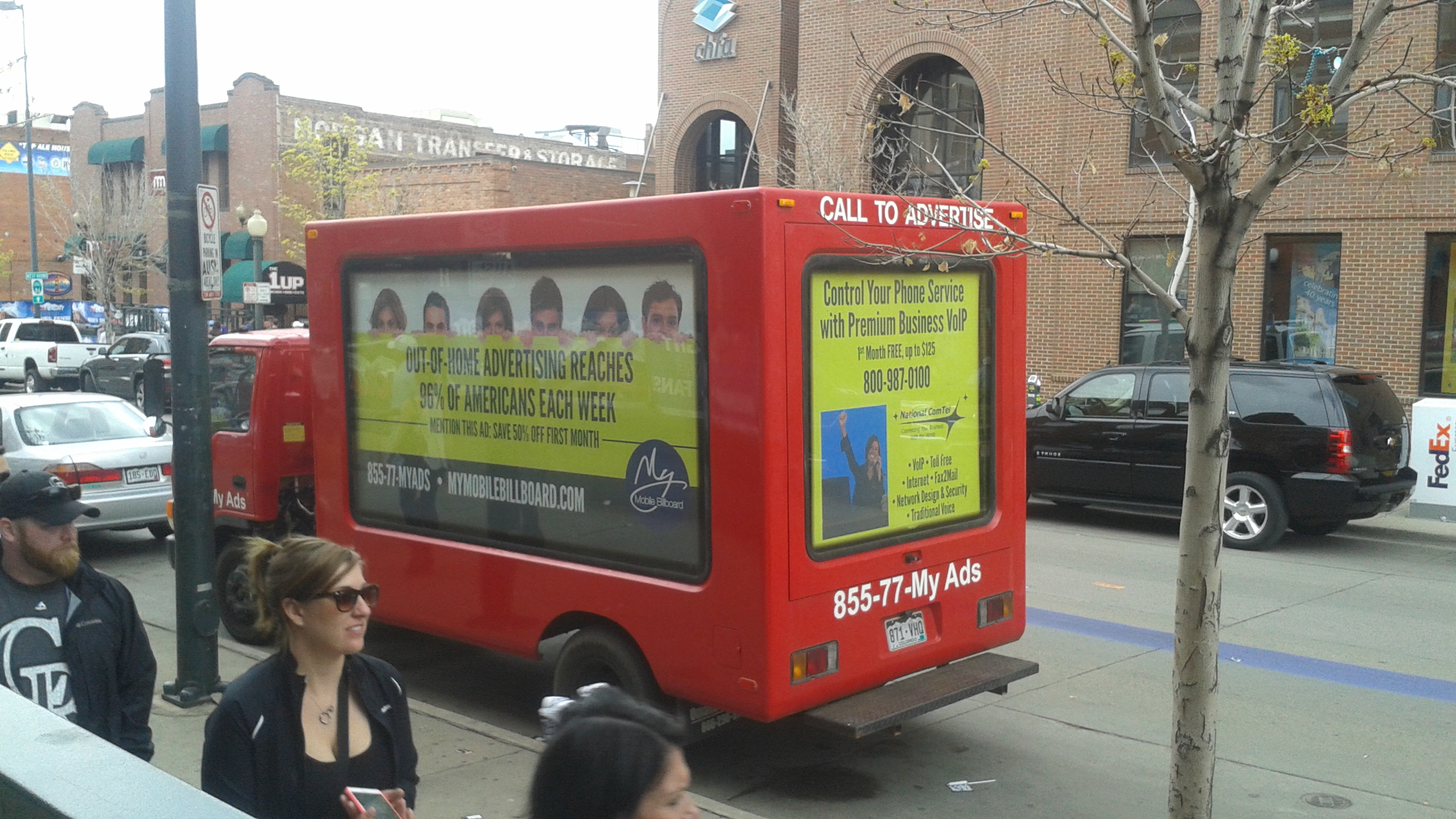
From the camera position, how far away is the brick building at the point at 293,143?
38.1 meters

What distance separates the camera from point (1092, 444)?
46.9 feet

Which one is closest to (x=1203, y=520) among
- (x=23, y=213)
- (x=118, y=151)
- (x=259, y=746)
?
(x=259, y=746)

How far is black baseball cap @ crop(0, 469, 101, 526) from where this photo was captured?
3.64 metres

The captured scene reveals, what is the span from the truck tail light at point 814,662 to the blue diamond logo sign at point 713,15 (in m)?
27.4

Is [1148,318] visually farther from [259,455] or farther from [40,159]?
[40,159]

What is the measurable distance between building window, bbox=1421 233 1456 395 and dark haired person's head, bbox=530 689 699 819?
21.7m

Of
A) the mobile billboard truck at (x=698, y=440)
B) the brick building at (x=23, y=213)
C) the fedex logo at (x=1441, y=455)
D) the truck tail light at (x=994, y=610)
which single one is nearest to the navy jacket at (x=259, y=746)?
the mobile billboard truck at (x=698, y=440)

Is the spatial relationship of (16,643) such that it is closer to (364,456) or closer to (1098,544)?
(364,456)

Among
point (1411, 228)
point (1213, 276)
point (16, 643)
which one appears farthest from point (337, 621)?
point (1411, 228)

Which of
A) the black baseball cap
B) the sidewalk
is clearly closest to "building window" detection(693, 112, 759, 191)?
the sidewalk

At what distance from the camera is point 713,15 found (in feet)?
102

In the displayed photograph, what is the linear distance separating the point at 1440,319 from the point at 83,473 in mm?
19762

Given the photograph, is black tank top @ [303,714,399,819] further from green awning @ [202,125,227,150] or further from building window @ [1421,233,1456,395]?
green awning @ [202,125,227,150]

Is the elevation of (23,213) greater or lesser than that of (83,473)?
greater
